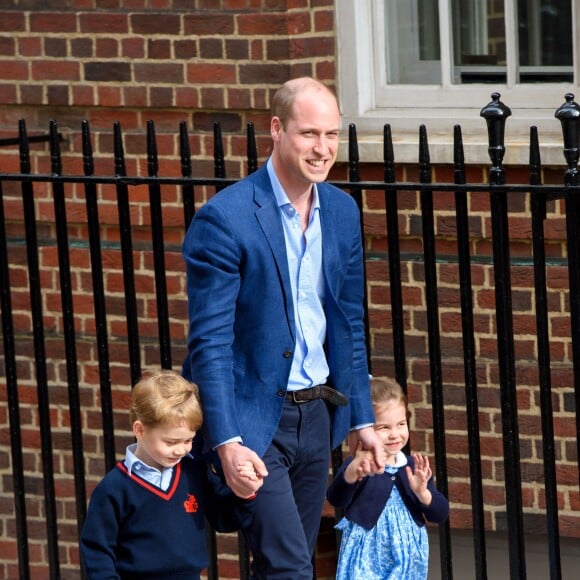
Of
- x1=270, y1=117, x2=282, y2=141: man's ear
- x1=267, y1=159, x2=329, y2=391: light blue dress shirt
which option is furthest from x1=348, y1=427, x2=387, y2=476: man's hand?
x1=270, y1=117, x2=282, y2=141: man's ear

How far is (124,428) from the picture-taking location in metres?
7.15

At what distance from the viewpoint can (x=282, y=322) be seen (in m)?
4.37

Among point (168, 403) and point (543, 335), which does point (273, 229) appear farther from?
point (543, 335)

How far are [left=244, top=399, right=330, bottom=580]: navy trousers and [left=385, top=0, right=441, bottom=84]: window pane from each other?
105 inches

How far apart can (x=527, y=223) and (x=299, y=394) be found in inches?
88.1

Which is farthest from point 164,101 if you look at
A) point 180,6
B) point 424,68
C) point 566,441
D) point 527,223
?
point 566,441

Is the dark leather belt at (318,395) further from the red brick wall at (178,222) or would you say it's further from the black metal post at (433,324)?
the red brick wall at (178,222)

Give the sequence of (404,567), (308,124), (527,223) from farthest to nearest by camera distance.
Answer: (527,223) < (404,567) < (308,124)

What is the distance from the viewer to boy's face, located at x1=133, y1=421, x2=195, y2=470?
14.2ft

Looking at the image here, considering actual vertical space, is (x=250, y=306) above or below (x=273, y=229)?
below

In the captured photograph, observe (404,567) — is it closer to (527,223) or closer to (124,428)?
(527,223)

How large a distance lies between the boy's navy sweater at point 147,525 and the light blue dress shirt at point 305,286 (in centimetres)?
40

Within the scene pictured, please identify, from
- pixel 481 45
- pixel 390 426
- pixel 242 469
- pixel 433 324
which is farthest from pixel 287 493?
pixel 481 45

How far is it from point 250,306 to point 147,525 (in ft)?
2.18
